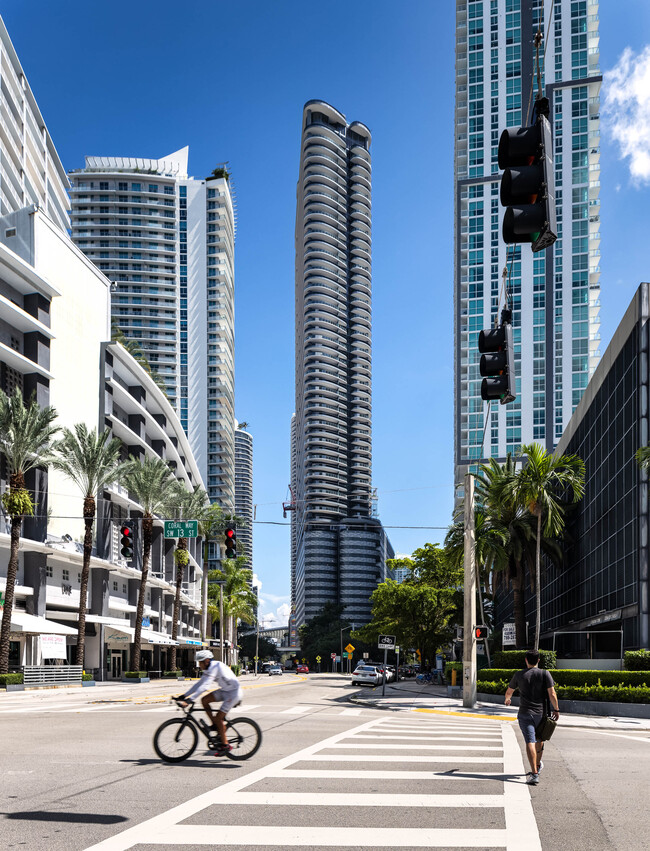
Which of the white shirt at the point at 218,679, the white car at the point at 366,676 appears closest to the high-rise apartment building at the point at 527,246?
the white car at the point at 366,676

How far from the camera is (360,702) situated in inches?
1421

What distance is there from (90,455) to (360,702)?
960 inches

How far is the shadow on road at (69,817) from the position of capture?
8367 millimetres

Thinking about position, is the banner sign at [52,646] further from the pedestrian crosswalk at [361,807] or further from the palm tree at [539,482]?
the pedestrian crosswalk at [361,807]

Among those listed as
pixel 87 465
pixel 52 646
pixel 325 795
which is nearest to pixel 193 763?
pixel 325 795

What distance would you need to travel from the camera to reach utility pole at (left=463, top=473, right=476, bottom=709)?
30422 millimetres

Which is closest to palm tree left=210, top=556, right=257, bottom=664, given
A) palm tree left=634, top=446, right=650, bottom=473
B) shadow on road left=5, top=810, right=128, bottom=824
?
palm tree left=634, top=446, right=650, bottom=473

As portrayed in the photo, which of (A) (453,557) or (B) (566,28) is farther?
(B) (566,28)

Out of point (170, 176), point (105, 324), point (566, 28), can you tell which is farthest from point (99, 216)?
point (105, 324)

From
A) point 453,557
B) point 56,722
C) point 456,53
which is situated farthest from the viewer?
point 456,53

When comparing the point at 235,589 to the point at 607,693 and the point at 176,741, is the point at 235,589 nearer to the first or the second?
the point at 607,693

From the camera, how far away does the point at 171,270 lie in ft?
573

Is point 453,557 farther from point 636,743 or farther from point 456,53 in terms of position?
point 456,53

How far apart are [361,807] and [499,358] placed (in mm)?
5157
